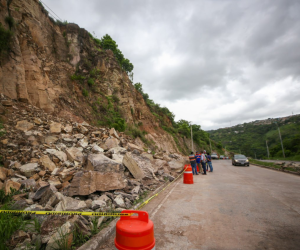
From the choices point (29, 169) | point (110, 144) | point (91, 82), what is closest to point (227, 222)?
point (29, 169)

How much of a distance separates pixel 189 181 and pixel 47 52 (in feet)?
50.4

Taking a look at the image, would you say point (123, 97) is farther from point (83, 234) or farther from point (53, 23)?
point (83, 234)

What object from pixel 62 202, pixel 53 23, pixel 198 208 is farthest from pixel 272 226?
pixel 53 23

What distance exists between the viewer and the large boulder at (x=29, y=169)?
5879 millimetres

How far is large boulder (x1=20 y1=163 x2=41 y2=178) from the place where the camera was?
19.3 ft

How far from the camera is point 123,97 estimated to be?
21.2 m

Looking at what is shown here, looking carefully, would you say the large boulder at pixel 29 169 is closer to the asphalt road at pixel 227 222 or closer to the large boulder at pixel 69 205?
the large boulder at pixel 69 205

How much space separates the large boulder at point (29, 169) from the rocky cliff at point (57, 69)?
579cm

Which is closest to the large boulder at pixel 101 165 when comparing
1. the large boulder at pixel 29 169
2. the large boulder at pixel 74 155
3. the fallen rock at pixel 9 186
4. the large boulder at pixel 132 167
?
the large boulder at pixel 132 167

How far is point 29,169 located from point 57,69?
1100cm

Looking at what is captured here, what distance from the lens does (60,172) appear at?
6.19 metres

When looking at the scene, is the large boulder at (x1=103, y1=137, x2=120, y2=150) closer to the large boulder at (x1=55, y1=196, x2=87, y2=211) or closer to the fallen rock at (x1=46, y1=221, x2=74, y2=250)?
the large boulder at (x1=55, y1=196, x2=87, y2=211)

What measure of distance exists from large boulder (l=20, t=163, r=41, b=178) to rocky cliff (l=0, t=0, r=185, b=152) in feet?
19.0

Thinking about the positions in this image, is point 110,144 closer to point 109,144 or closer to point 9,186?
point 109,144
